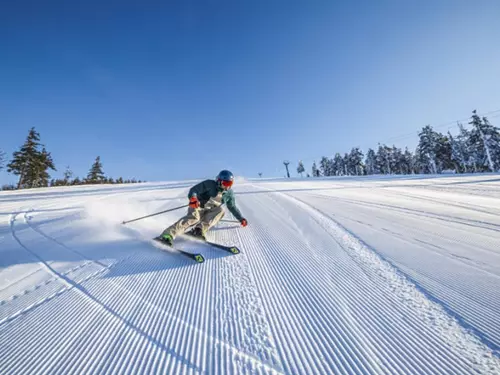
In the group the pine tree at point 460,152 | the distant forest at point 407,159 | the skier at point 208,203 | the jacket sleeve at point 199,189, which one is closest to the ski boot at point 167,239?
the skier at point 208,203

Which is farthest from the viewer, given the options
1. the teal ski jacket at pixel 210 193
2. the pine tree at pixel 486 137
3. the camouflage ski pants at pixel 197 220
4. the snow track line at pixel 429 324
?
the pine tree at pixel 486 137

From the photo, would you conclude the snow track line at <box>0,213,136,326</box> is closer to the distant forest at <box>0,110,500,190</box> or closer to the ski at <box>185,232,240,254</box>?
the ski at <box>185,232,240,254</box>

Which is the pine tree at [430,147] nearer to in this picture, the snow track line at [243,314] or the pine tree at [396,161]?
the pine tree at [396,161]

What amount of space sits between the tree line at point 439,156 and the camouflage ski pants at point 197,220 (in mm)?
44972

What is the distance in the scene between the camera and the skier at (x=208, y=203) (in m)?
3.88

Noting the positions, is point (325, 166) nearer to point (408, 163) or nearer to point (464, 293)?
point (408, 163)

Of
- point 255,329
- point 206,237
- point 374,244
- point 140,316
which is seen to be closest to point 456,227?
point 374,244

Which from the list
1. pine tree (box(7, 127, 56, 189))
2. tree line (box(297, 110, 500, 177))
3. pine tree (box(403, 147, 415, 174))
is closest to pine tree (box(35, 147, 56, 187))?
pine tree (box(7, 127, 56, 189))

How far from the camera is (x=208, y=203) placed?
4395 millimetres

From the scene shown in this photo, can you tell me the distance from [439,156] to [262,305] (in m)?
61.4

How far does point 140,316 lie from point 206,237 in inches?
82.8

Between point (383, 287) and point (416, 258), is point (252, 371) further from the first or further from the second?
point (416, 258)

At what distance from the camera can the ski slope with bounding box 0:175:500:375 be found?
141 cm

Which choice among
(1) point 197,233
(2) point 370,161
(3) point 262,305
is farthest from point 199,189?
(2) point 370,161
